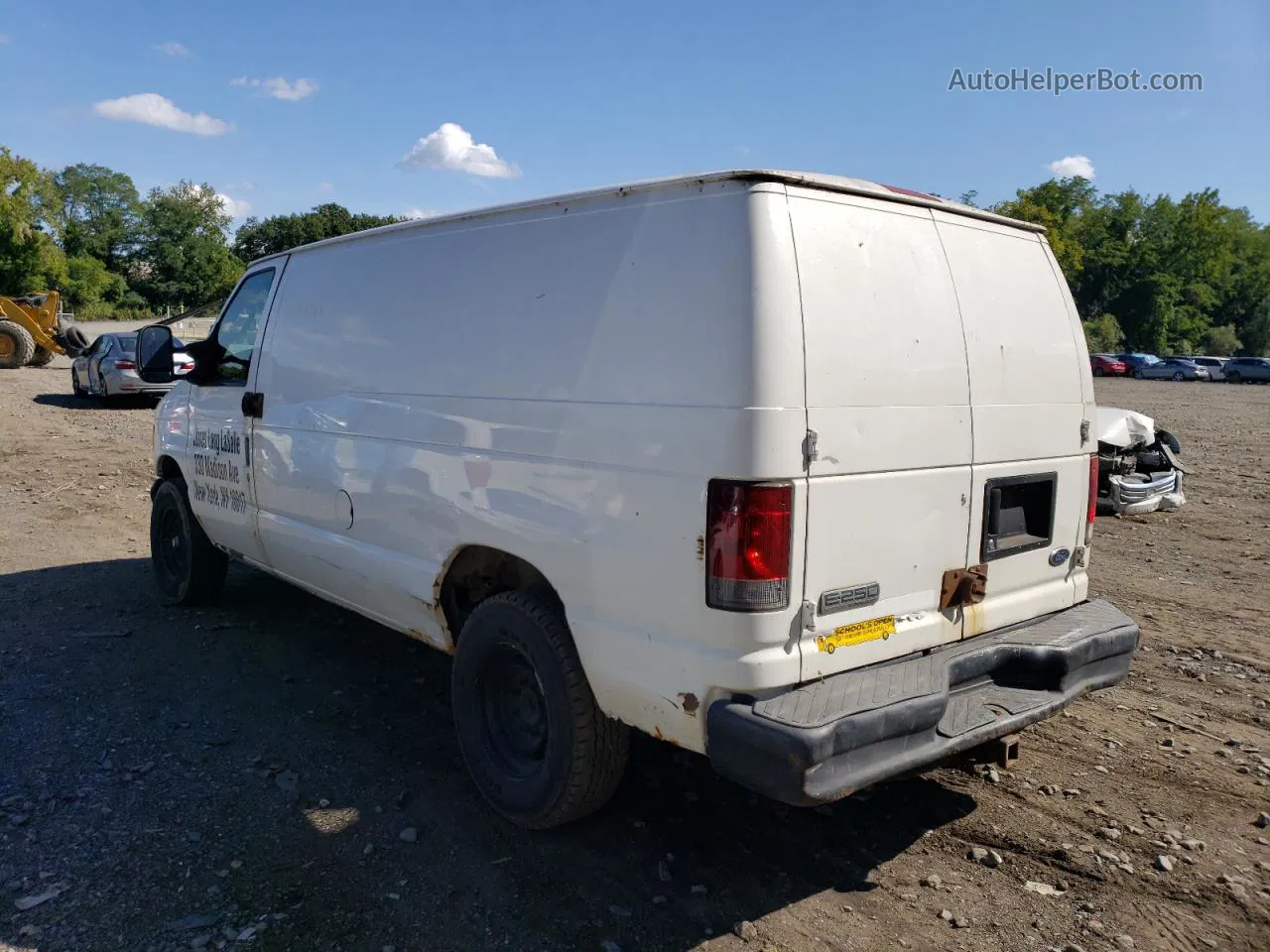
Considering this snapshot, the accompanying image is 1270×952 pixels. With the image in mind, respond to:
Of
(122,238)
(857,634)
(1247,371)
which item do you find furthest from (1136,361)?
(122,238)

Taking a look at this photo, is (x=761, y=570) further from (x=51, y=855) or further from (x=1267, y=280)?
(x=1267, y=280)

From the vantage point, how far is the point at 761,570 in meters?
2.84

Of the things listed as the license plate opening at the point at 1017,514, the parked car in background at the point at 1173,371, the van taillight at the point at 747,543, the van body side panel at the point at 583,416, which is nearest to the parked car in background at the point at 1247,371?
the parked car in background at the point at 1173,371

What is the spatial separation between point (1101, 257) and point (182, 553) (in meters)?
83.7

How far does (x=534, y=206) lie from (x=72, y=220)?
315 ft

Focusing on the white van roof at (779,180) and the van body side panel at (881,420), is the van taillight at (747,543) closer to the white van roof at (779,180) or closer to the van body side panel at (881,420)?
the van body side panel at (881,420)

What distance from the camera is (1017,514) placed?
3.75m

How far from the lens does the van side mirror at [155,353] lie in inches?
226

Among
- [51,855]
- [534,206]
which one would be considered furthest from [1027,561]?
[51,855]

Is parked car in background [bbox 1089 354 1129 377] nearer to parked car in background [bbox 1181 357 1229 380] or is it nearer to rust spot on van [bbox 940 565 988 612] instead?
parked car in background [bbox 1181 357 1229 380]

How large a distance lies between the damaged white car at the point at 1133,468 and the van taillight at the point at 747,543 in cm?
805

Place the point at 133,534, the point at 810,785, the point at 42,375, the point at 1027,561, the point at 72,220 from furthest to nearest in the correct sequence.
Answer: the point at 72,220 → the point at 42,375 → the point at 133,534 → the point at 1027,561 → the point at 810,785

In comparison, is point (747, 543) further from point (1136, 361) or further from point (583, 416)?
point (1136, 361)

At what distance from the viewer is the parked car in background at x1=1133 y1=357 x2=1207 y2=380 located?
2014 inches
